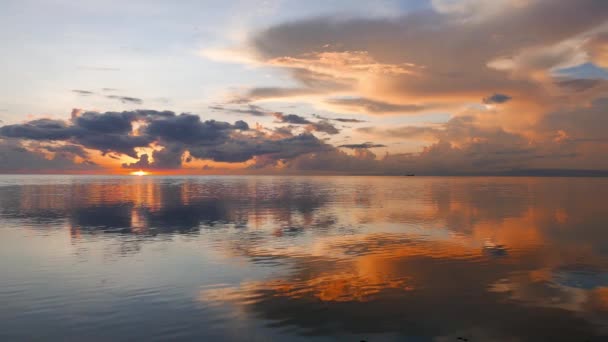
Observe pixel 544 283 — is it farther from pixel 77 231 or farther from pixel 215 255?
pixel 77 231

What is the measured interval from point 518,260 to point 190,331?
25.1 meters

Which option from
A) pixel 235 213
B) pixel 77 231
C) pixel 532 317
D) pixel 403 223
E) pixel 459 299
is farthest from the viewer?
pixel 235 213

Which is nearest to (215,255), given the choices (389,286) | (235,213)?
(389,286)

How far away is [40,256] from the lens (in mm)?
31938

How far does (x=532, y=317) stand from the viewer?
1869cm

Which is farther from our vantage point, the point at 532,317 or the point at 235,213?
the point at 235,213

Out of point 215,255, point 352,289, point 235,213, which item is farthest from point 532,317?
point 235,213

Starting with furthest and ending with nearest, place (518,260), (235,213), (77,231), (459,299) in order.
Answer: (235,213), (77,231), (518,260), (459,299)

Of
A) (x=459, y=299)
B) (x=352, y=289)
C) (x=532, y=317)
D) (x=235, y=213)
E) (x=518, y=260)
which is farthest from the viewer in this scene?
(x=235, y=213)

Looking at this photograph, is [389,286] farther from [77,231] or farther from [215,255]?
[77,231]

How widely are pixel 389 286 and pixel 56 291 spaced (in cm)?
1837

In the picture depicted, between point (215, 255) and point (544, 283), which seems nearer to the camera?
point (544, 283)

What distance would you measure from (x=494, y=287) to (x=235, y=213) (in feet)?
156

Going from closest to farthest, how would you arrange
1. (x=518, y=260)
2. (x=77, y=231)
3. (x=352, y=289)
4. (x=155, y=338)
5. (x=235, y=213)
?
(x=155, y=338) → (x=352, y=289) → (x=518, y=260) → (x=77, y=231) → (x=235, y=213)
